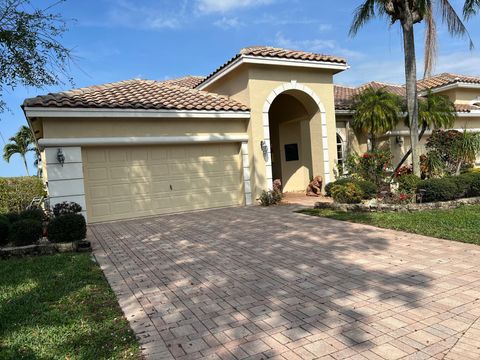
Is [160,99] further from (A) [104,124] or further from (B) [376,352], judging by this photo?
(B) [376,352]

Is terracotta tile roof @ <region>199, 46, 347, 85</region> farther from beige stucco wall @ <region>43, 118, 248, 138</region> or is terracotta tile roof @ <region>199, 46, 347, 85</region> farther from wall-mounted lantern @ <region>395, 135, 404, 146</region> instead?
wall-mounted lantern @ <region>395, 135, 404, 146</region>

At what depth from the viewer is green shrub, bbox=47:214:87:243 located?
7.80m

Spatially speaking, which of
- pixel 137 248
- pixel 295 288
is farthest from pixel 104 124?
pixel 295 288

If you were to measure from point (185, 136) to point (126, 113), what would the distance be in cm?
206

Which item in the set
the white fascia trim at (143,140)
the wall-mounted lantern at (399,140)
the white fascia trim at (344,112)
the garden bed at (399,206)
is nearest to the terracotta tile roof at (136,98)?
the white fascia trim at (143,140)

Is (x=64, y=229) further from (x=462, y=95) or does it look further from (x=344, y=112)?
(x=462, y=95)

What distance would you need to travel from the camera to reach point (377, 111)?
15273 millimetres

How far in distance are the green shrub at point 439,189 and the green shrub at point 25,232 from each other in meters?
9.94

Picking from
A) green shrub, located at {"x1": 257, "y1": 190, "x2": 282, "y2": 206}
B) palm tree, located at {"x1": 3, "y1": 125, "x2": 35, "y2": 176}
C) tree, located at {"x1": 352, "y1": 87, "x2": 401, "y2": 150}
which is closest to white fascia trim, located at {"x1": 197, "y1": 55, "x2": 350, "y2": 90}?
tree, located at {"x1": 352, "y1": 87, "x2": 401, "y2": 150}

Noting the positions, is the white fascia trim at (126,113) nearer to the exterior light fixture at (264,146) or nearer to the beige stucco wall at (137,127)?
the beige stucco wall at (137,127)

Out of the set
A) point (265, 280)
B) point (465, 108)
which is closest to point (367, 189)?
point (265, 280)

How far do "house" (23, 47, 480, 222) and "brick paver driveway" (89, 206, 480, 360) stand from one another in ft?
12.3

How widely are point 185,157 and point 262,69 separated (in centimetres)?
426

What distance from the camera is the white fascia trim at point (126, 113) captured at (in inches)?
418
